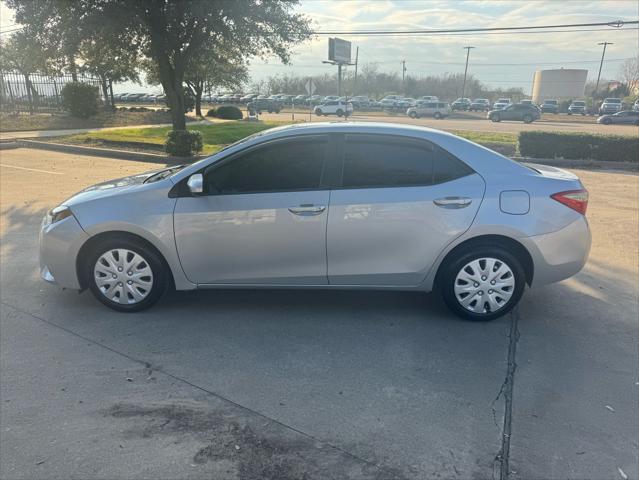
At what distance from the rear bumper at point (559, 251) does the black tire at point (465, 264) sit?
0.16 m

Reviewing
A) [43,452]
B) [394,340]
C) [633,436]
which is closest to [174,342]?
[43,452]

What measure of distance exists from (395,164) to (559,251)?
1542 millimetres

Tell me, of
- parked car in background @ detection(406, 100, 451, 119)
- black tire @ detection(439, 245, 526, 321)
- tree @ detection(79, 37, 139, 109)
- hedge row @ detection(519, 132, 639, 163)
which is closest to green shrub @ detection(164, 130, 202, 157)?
tree @ detection(79, 37, 139, 109)

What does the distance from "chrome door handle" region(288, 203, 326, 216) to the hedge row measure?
13.0m

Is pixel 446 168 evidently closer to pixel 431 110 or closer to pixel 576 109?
pixel 431 110

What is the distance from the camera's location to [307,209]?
4000 mm

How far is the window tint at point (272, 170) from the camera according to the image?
4090 mm

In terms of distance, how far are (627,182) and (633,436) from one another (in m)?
10.6

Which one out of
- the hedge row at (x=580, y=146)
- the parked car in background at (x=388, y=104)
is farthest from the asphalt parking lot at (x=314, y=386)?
the parked car in background at (x=388, y=104)

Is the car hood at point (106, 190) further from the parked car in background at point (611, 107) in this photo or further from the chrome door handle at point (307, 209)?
the parked car in background at point (611, 107)

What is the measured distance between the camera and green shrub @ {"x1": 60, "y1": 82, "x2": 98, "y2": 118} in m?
28.0

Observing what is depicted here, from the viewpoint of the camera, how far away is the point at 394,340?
3949 mm

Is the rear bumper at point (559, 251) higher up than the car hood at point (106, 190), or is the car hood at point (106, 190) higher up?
the car hood at point (106, 190)

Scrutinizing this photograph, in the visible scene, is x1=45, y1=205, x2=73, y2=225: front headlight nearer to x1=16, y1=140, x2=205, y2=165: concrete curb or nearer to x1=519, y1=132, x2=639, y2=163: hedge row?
x1=16, y1=140, x2=205, y2=165: concrete curb
